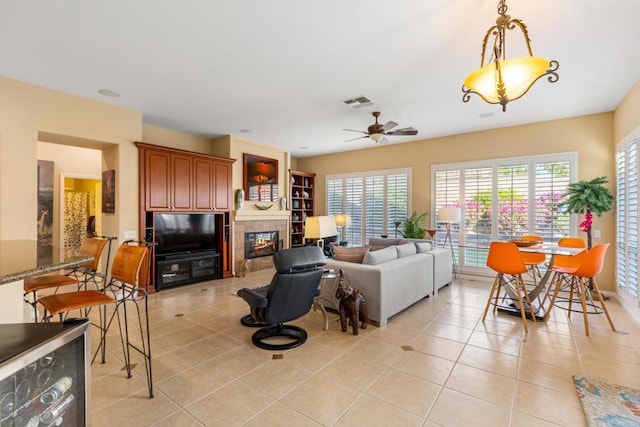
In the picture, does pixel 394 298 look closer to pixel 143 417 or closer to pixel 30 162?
pixel 143 417

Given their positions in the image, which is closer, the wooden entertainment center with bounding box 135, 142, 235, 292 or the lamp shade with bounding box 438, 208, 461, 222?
the wooden entertainment center with bounding box 135, 142, 235, 292

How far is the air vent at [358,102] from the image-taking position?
14.4 feet

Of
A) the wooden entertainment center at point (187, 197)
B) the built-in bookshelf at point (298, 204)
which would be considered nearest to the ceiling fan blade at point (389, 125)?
the wooden entertainment center at point (187, 197)

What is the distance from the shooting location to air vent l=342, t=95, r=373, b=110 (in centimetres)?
440

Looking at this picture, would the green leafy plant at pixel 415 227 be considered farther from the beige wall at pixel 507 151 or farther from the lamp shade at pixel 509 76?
the lamp shade at pixel 509 76

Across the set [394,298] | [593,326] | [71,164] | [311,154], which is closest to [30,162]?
[71,164]

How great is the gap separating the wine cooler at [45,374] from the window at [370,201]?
650cm

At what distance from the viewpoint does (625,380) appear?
8.13ft

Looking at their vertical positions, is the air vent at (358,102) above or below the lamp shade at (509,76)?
above

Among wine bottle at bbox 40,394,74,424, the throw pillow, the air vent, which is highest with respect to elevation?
the air vent

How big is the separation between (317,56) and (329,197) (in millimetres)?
A: 5480

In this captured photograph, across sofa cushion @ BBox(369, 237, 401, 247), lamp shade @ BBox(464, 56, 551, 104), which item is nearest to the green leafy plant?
sofa cushion @ BBox(369, 237, 401, 247)

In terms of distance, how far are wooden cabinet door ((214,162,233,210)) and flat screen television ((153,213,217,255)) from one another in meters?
0.32

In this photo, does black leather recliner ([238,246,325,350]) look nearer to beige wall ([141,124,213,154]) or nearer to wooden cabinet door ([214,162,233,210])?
wooden cabinet door ([214,162,233,210])
